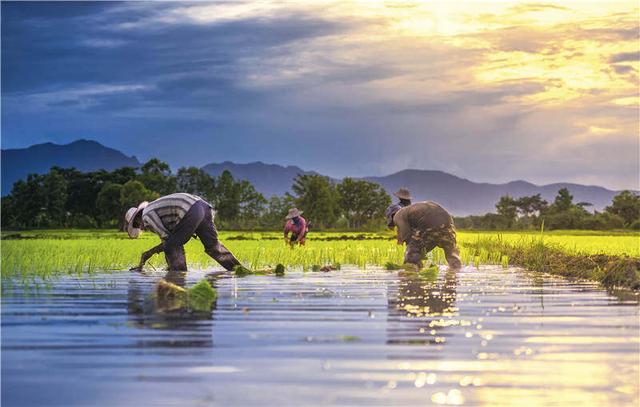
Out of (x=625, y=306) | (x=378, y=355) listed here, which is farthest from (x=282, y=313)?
(x=625, y=306)

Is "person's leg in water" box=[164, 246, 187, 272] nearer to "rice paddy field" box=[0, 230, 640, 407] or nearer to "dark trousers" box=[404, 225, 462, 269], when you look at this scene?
"rice paddy field" box=[0, 230, 640, 407]

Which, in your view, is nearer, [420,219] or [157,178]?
[420,219]

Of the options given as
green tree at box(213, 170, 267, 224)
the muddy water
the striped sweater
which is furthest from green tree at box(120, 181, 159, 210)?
the muddy water

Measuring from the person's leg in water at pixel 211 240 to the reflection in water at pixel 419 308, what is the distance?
3.14m

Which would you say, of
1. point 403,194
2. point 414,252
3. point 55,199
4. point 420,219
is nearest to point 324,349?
point 420,219

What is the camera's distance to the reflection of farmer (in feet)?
54.7

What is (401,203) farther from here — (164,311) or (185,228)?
(164,311)

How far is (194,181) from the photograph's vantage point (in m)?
96.6

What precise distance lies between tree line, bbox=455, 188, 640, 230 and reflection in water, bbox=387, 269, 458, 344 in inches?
2116

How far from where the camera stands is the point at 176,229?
15023mm

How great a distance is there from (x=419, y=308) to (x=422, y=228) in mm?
6797

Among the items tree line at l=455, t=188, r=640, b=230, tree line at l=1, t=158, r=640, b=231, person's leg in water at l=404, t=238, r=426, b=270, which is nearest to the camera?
person's leg in water at l=404, t=238, r=426, b=270

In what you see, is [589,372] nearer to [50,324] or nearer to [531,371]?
[531,371]

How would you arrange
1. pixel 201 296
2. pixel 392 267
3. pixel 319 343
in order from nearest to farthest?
pixel 319 343 < pixel 201 296 < pixel 392 267
